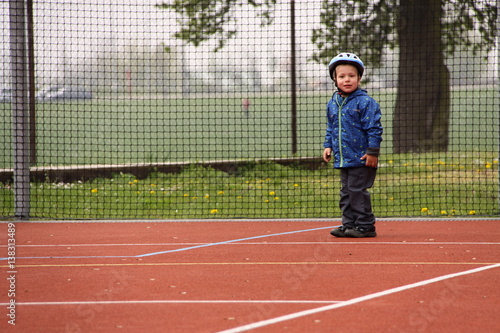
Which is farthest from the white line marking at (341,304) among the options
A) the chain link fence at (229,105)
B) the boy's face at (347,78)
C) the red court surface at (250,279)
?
the chain link fence at (229,105)

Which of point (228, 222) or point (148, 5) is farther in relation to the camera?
point (148, 5)

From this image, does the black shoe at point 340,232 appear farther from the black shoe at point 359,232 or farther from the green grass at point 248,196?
the green grass at point 248,196

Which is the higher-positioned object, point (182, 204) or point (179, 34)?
point (179, 34)

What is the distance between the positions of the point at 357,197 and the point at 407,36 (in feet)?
29.8

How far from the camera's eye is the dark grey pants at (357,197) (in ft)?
21.3

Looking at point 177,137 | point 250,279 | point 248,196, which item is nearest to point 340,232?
point 250,279

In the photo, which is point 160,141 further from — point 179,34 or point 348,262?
point 348,262

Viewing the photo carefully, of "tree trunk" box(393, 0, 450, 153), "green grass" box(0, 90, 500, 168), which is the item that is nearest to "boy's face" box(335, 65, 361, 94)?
"green grass" box(0, 90, 500, 168)

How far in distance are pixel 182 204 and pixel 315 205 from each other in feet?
5.66

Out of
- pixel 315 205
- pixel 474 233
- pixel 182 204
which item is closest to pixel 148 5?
pixel 182 204

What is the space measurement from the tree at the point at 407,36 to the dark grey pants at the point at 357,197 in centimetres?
708

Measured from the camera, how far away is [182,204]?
31.0 feet

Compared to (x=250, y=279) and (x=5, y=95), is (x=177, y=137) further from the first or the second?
(x=250, y=279)

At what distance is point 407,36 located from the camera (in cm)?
1480
